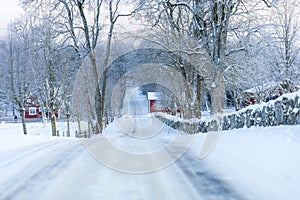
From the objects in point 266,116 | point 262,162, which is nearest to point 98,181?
point 262,162

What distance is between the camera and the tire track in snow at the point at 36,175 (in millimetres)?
4516

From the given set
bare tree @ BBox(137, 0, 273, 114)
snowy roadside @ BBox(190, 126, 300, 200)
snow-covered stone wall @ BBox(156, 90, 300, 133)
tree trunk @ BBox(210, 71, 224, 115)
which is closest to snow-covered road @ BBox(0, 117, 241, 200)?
snowy roadside @ BBox(190, 126, 300, 200)

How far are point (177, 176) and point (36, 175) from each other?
2.33 m

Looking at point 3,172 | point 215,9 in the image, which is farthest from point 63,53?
point 3,172

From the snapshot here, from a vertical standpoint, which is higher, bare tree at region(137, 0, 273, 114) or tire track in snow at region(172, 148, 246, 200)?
bare tree at region(137, 0, 273, 114)

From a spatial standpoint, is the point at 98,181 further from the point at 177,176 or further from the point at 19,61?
the point at 19,61

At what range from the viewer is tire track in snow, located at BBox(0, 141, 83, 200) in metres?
4.52

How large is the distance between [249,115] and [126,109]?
48.3 m

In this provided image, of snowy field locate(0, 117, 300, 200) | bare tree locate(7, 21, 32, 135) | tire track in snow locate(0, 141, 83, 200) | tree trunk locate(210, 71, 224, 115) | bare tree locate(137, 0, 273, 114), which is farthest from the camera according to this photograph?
bare tree locate(7, 21, 32, 135)

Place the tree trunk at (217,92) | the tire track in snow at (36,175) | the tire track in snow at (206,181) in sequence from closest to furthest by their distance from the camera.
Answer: the tire track in snow at (206,181) → the tire track in snow at (36,175) → the tree trunk at (217,92)

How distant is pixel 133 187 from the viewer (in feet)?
15.4

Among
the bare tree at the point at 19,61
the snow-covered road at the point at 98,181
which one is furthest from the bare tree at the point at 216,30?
the bare tree at the point at 19,61

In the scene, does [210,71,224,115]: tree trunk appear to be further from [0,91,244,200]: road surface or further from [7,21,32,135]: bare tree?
[7,21,32,135]: bare tree

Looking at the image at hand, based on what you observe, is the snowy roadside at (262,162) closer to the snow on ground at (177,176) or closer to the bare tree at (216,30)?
the snow on ground at (177,176)
